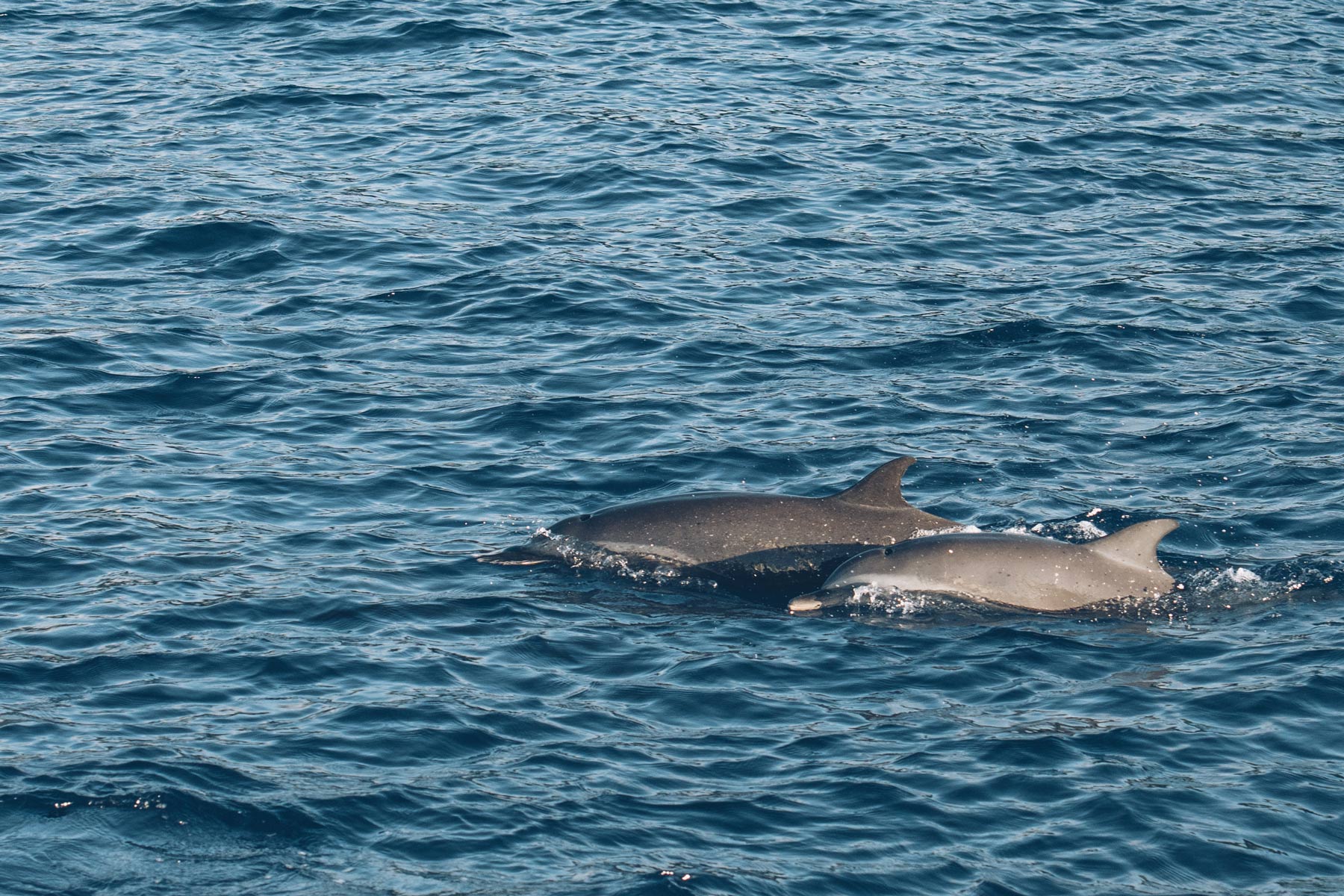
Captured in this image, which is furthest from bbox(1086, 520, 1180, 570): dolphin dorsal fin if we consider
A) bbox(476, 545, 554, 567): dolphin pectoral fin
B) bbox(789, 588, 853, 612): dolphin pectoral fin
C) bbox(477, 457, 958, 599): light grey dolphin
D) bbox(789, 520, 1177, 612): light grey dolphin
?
bbox(476, 545, 554, 567): dolphin pectoral fin

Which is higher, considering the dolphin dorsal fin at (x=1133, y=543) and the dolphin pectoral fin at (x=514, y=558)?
the dolphin dorsal fin at (x=1133, y=543)

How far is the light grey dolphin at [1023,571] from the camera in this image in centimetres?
1515

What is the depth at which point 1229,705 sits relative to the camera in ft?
44.4

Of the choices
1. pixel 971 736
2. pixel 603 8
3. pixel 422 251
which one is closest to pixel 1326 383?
pixel 971 736

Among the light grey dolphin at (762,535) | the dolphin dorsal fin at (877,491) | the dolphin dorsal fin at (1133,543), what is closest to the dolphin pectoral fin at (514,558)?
the light grey dolphin at (762,535)

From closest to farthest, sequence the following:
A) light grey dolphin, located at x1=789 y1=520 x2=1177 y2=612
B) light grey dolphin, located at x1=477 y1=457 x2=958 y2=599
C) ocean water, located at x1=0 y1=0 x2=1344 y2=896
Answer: ocean water, located at x1=0 y1=0 x2=1344 y2=896 < light grey dolphin, located at x1=789 y1=520 x2=1177 y2=612 < light grey dolphin, located at x1=477 y1=457 x2=958 y2=599

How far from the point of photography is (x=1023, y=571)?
49.8ft

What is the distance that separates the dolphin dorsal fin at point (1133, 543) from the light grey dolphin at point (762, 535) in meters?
1.63

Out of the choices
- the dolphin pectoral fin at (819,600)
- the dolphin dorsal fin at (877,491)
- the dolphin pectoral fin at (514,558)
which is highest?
the dolphin dorsal fin at (877,491)

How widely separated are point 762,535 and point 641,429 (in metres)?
3.46

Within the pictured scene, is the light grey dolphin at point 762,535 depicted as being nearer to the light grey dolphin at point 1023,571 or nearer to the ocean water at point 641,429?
the ocean water at point 641,429

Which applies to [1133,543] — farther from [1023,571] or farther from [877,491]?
[877,491]

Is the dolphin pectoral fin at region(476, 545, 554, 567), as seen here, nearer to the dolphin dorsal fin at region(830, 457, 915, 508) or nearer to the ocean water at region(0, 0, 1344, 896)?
the ocean water at region(0, 0, 1344, 896)

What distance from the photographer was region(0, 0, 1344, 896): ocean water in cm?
1191
